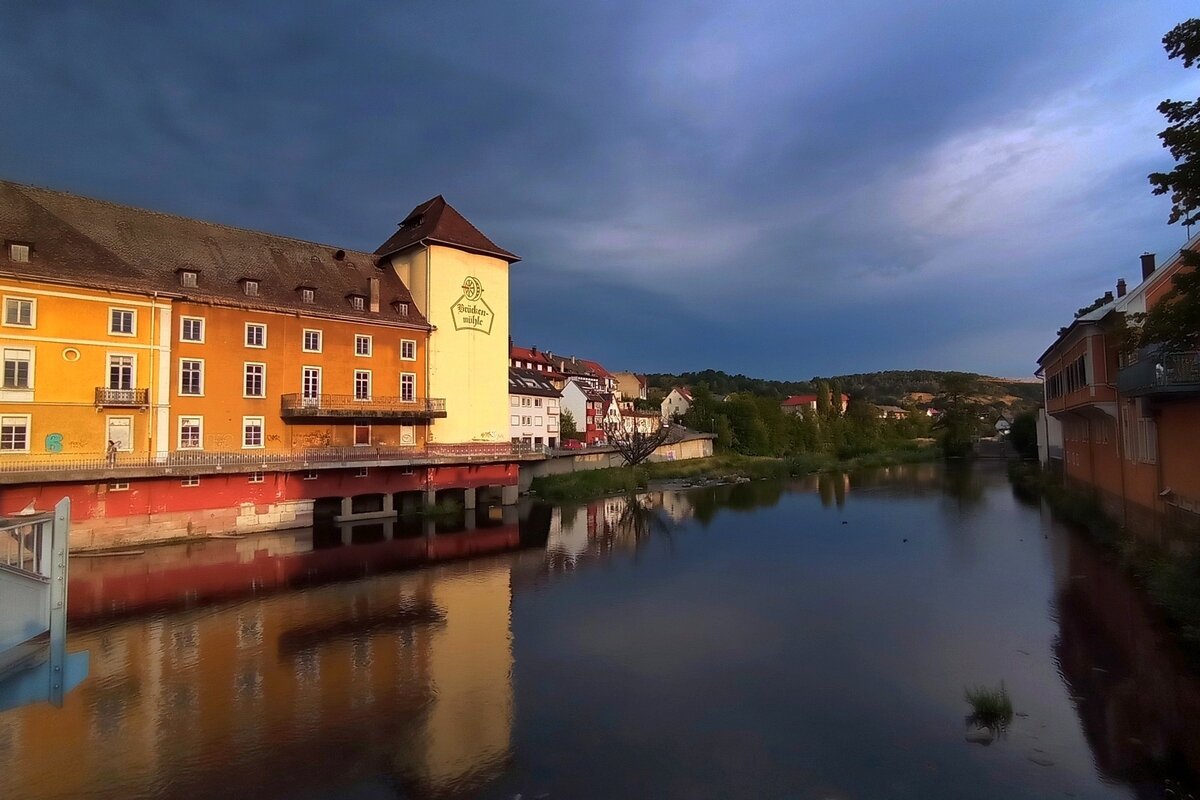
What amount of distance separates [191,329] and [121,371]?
2684mm

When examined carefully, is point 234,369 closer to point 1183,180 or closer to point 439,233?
point 439,233

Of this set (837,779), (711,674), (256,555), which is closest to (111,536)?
(256,555)

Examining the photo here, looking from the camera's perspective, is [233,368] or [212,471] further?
[233,368]

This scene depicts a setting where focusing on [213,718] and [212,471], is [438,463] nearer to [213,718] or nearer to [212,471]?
[212,471]

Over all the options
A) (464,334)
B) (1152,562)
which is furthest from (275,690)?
(464,334)

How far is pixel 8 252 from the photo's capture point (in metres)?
20.6

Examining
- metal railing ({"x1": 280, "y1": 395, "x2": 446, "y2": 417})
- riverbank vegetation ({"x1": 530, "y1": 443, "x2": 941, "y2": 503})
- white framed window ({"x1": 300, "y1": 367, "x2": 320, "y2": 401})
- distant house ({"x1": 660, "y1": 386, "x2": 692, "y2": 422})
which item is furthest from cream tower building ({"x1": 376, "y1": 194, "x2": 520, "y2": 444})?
distant house ({"x1": 660, "y1": 386, "x2": 692, "y2": 422})

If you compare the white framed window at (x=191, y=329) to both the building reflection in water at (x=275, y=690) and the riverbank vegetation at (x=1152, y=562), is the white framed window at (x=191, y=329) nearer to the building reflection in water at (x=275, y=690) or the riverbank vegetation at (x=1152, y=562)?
the building reflection in water at (x=275, y=690)

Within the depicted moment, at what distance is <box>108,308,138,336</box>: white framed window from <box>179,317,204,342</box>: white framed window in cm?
141

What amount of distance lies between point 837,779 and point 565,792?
3111 millimetres

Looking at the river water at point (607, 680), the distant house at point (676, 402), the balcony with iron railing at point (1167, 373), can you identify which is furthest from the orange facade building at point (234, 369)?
the distant house at point (676, 402)

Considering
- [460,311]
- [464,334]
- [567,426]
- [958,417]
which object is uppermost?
[460,311]

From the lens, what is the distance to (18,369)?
20328mm

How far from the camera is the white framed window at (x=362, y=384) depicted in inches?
1110
